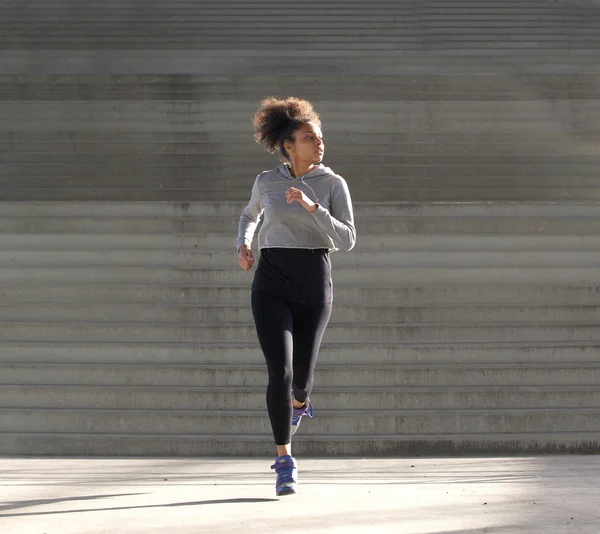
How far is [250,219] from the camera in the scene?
4.35 m

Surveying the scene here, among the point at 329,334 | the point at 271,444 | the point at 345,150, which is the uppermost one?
the point at 345,150

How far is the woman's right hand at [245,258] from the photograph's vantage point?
405 cm

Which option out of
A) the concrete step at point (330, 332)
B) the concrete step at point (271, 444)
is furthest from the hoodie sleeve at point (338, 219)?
the concrete step at point (330, 332)

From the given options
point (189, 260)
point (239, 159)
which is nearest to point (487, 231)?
point (189, 260)

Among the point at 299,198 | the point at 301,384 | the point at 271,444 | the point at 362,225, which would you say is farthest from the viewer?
the point at 362,225

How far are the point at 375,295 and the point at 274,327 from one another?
291 cm

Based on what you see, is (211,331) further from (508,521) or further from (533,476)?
(508,521)

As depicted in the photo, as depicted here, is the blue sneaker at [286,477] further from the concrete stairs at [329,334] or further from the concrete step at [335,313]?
the concrete step at [335,313]

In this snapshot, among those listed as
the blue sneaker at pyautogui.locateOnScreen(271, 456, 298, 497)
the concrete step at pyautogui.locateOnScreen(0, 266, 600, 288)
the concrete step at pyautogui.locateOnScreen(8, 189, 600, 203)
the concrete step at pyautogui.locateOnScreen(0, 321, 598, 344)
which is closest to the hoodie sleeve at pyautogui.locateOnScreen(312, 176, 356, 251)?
the blue sneaker at pyautogui.locateOnScreen(271, 456, 298, 497)

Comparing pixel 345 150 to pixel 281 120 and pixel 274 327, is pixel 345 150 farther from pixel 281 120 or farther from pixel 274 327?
pixel 274 327

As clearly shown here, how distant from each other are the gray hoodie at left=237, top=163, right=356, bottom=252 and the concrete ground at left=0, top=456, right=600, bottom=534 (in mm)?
904

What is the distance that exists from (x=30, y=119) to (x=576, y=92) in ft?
16.4

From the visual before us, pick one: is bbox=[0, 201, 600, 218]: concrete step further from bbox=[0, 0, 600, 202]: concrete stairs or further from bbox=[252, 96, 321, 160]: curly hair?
bbox=[252, 96, 321, 160]: curly hair

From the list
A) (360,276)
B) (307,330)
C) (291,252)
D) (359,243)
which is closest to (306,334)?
(307,330)
